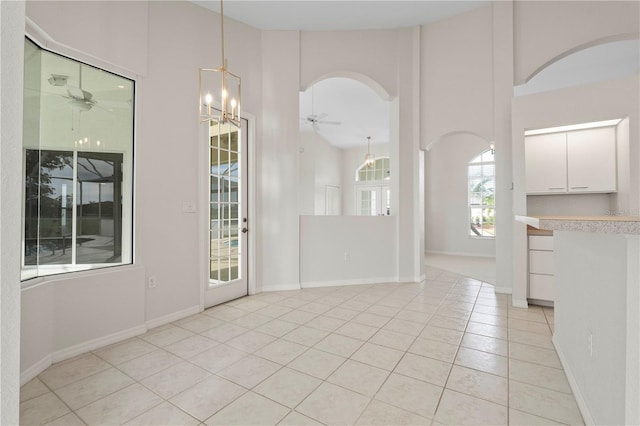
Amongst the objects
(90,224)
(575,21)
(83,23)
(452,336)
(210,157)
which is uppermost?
(575,21)

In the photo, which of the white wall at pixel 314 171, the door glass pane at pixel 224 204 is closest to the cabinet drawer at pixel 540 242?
the door glass pane at pixel 224 204

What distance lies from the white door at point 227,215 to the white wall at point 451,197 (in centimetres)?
585

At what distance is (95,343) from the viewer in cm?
253

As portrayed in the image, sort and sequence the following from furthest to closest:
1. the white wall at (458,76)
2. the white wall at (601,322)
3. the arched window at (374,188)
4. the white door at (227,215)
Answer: the arched window at (374,188), the white wall at (458,76), the white door at (227,215), the white wall at (601,322)

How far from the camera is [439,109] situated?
456 cm

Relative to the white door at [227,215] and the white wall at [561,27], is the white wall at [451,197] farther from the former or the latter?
the white door at [227,215]

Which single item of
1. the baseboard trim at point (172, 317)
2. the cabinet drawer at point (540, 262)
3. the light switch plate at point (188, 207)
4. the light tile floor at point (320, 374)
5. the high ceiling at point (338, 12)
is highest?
the high ceiling at point (338, 12)

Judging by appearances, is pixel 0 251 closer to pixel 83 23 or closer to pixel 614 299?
pixel 614 299

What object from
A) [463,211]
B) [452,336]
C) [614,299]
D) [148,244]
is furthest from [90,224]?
[463,211]

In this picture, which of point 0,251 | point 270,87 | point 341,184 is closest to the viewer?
point 0,251

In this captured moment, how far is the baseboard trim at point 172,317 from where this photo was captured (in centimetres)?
296

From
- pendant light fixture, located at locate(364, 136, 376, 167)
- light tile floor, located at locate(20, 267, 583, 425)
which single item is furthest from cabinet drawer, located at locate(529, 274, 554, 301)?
pendant light fixture, located at locate(364, 136, 376, 167)

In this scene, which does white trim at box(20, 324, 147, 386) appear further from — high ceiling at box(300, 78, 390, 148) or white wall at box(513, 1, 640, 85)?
white wall at box(513, 1, 640, 85)

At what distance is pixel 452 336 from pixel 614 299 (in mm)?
1636
